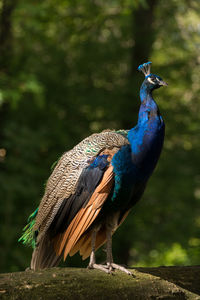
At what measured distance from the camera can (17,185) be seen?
20.4ft

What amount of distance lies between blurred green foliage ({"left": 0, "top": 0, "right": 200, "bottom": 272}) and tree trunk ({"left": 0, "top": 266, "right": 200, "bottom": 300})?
131 inches

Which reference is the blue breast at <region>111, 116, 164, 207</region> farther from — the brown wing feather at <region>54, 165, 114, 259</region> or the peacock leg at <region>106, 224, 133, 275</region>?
the peacock leg at <region>106, 224, 133, 275</region>

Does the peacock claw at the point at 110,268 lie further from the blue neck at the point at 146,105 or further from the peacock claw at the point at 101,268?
the blue neck at the point at 146,105

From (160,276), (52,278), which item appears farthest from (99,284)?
(160,276)

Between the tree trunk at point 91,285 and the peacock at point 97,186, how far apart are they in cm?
21

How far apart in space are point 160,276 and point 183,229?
4.35 m

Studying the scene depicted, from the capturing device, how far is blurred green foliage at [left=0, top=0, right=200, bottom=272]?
6695 mm

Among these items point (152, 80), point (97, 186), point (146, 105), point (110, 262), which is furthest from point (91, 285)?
point (152, 80)

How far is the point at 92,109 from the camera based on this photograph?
25.4 ft

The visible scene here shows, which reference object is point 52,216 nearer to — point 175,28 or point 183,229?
point 183,229

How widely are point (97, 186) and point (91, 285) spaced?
29.9 inches

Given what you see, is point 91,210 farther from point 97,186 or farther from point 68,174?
point 68,174

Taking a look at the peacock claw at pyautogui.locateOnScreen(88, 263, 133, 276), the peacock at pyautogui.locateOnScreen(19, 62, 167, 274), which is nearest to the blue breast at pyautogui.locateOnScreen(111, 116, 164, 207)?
the peacock at pyautogui.locateOnScreen(19, 62, 167, 274)

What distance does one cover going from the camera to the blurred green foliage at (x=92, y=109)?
6.70 m
